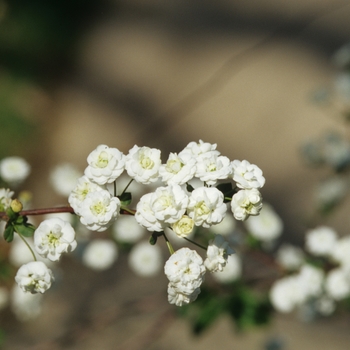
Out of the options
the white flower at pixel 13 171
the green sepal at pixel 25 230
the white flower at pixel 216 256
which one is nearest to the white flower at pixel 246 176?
the white flower at pixel 216 256

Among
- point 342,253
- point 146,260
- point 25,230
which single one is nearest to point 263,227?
point 342,253

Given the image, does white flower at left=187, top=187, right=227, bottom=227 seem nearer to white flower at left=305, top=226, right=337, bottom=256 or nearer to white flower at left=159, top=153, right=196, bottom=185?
white flower at left=159, top=153, right=196, bottom=185

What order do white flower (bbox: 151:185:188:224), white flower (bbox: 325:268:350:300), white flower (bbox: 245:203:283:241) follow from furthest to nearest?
white flower (bbox: 245:203:283:241) < white flower (bbox: 325:268:350:300) < white flower (bbox: 151:185:188:224)

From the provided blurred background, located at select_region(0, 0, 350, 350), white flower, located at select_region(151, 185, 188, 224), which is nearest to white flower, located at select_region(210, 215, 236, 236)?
white flower, located at select_region(151, 185, 188, 224)

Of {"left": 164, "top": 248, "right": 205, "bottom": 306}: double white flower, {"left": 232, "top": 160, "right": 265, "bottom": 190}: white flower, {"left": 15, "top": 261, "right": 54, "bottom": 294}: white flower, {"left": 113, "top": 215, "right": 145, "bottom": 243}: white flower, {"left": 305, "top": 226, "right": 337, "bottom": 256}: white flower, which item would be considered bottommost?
{"left": 164, "top": 248, "right": 205, "bottom": 306}: double white flower

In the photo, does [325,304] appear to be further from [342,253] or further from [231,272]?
[231,272]

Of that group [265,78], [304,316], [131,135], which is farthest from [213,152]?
[265,78]
